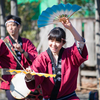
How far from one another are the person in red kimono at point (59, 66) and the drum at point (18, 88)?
636 mm

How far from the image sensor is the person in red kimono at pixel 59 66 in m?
2.60

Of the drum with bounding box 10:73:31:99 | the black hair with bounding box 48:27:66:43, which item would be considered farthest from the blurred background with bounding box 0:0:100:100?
the drum with bounding box 10:73:31:99

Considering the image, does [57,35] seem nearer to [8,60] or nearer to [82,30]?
[8,60]

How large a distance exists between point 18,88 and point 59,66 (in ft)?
3.22

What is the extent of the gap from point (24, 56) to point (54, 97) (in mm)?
1063

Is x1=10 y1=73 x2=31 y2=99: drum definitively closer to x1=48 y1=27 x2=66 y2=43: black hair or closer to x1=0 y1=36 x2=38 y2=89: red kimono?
x1=0 y1=36 x2=38 y2=89: red kimono

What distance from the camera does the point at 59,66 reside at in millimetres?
2668

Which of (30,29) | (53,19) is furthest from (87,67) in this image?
(53,19)

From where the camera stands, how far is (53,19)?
274 centimetres

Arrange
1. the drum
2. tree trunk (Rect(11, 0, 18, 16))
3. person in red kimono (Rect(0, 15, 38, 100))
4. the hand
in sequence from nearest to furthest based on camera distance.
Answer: the hand → the drum → person in red kimono (Rect(0, 15, 38, 100)) → tree trunk (Rect(11, 0, 18, 16))

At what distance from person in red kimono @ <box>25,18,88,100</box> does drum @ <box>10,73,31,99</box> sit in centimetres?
64

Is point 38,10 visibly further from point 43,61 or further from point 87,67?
point 43,61

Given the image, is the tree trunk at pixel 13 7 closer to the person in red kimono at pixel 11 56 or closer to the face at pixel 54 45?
the person in red kimono at pixel 11 56

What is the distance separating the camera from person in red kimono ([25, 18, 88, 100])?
260 centimetres
